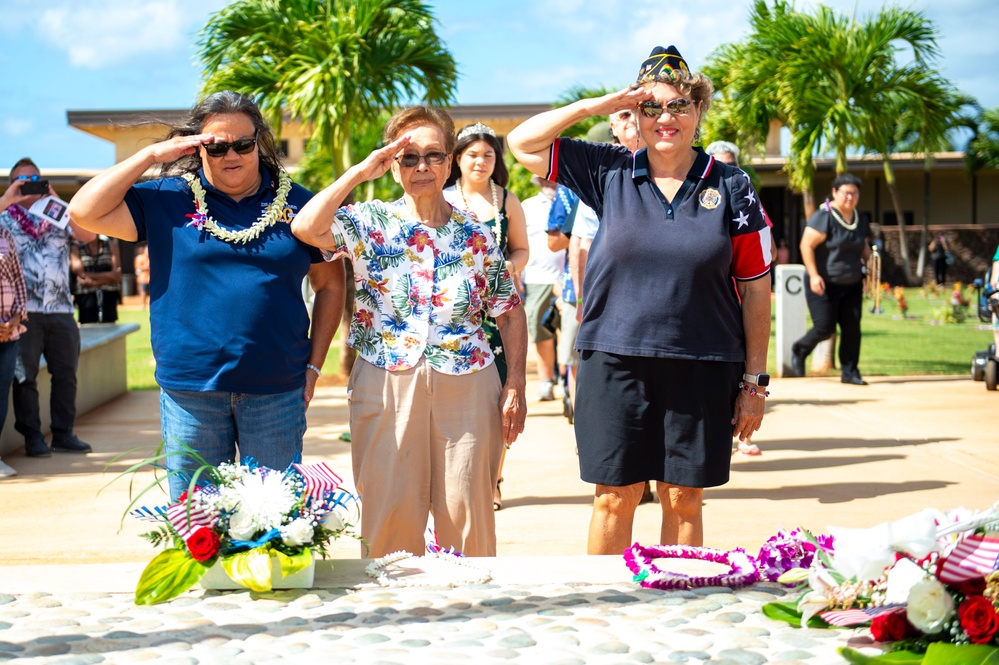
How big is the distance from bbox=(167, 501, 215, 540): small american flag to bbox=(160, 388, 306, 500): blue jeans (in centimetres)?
49

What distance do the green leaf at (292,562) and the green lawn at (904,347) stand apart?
31.7 ft

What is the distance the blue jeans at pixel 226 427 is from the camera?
3.89 m

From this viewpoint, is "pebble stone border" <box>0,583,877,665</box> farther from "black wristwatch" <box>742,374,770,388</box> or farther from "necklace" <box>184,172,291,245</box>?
"necklace" <box>184,172,291,245</box>

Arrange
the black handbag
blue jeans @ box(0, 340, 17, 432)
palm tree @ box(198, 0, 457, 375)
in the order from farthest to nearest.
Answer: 1. palm tree @ box(198, 0, 457, 375)
2. the black handbag
3. blue jeans @ box(0, 340, 17, 432)

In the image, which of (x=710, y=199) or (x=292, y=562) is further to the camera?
(x=710, y=199)

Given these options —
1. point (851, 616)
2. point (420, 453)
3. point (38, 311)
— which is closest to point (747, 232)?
point (420, 453)

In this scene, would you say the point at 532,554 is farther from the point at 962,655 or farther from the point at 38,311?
the point at 38,311

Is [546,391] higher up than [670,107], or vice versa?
[670,107]

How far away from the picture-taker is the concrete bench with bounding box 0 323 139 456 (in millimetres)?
9273

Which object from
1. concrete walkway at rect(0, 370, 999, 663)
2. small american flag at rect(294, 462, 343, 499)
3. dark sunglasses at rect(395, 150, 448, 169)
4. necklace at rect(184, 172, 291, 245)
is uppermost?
dark sunglasses at rect(395, 150, 448, 169)

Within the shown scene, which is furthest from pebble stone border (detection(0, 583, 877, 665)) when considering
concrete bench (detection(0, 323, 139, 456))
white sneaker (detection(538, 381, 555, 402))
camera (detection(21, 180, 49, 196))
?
white sneaker (detection(538, 381, 555, 402))

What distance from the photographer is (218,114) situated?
3.91 meters

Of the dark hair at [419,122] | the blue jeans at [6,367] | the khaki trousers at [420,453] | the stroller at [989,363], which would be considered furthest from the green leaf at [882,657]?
the stroller at [989,363]

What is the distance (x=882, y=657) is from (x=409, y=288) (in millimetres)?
2102
